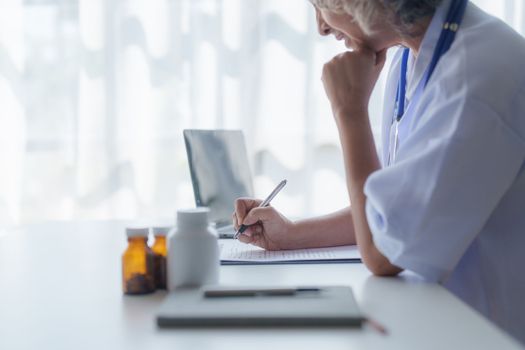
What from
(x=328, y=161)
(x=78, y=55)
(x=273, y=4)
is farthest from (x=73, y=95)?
(x=328, y=161)

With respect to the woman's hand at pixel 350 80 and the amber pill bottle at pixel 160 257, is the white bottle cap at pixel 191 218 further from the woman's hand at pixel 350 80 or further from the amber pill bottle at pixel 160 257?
the woman's hand at pixel 350 80

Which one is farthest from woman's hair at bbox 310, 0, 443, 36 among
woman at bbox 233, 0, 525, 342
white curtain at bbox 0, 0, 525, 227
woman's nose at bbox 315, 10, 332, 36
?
white curtain at bbox 0, 0, 525, 227

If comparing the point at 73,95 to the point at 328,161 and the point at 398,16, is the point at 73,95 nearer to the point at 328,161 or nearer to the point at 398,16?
the point at 328,161

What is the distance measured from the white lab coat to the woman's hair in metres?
0.08

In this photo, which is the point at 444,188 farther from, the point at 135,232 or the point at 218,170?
the point at 218,170

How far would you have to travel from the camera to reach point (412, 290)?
782 millimetres

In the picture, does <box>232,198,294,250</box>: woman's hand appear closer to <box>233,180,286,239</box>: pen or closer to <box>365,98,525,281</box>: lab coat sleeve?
<box>233,180,286,239</box>: pen

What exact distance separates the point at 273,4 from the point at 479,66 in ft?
5.10

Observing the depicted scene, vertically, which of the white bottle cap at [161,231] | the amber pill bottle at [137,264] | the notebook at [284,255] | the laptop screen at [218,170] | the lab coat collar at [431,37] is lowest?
the notebook at [284,255]

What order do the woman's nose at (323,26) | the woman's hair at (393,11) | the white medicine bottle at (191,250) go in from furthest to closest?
the woman's nose at (323,26) < the woman's hair at (393,11) < the white medicine bottle at (191,250)

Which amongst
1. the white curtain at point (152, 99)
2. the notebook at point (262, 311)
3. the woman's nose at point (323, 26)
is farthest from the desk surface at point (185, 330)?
the white curtain at point (152, 99)

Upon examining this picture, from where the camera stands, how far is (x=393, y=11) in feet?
3.12

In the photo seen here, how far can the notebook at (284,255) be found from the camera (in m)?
0.97

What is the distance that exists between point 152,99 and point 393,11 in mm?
1504
